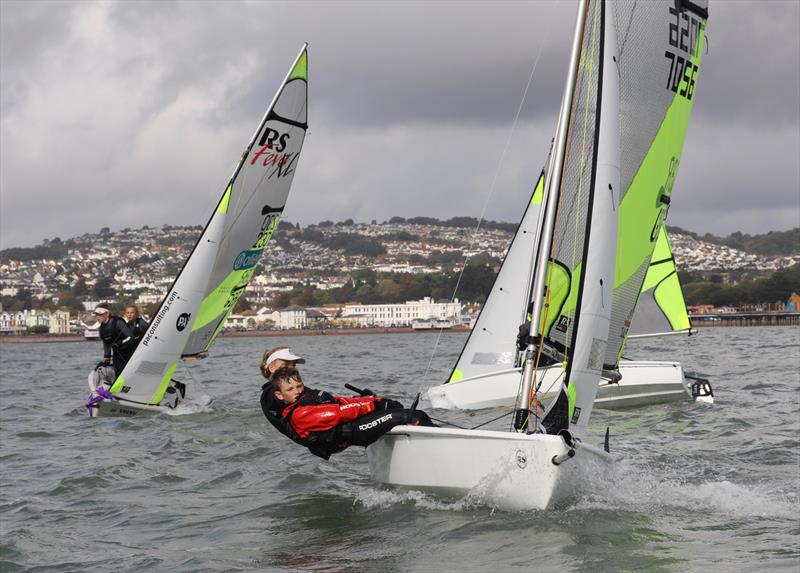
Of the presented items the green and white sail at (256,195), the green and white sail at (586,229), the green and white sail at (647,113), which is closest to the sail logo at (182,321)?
the green and white sail at (256,195)

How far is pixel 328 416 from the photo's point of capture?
607cm

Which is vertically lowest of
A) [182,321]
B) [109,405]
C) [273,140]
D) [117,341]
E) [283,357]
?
[109,405]

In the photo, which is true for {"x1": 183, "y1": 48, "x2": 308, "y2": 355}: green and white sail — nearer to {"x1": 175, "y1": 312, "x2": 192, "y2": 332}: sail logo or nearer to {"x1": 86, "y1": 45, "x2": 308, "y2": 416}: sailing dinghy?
{"x1": 86, "y1": 45, "x2": 308, "y2": 416}: sailing dinghy

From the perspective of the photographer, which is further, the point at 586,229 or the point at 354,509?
the point at 354,509

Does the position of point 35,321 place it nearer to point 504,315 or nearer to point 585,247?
point 504,315

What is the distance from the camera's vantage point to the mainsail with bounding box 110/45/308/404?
37.2 feet

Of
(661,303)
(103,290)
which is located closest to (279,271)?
(103,290)

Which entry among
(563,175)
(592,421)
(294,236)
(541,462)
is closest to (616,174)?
(563,175)

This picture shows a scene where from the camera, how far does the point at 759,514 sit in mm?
5785

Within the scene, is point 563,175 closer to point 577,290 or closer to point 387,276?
point 577,290

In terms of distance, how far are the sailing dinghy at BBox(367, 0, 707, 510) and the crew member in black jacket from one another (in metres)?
5.73

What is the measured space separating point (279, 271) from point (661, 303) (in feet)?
534

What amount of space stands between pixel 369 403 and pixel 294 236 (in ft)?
639

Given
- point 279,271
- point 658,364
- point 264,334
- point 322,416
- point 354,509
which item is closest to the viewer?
point 322,416
